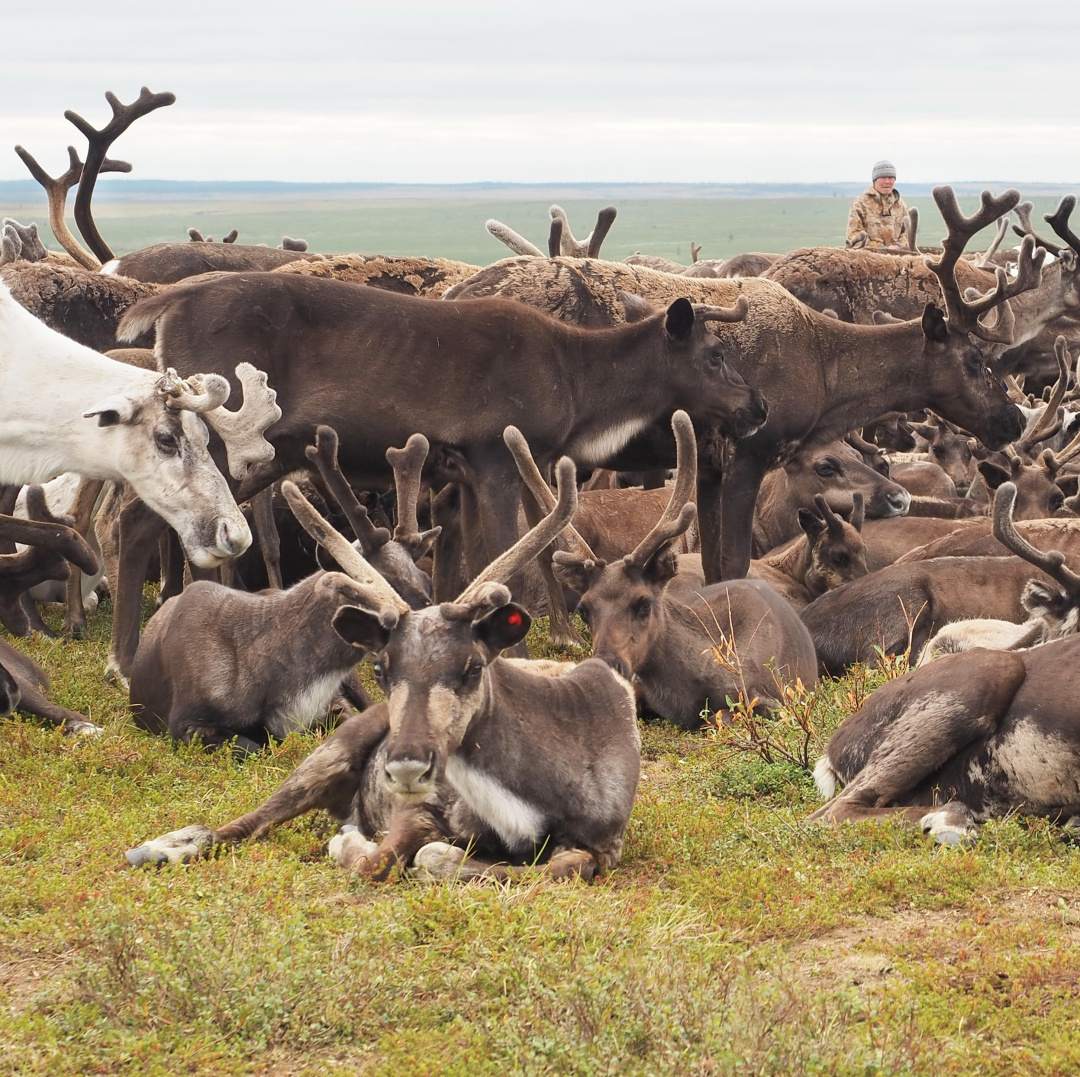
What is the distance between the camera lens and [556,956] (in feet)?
15.0

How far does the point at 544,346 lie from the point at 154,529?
256cm

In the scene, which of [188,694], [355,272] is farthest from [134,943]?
[355,272]

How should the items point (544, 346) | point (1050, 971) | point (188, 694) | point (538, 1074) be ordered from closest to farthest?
point (538, 1074)
point (1050, 971)
point (188, 694)
point (544, 346)

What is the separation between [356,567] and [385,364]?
341 centimetres

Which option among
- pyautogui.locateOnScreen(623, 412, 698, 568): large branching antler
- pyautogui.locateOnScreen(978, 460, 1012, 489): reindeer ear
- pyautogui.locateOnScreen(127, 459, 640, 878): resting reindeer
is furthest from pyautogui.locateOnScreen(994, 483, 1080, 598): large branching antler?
pyautogui.locateOnScreen(978, 460, 1012, 489): reindeer ear

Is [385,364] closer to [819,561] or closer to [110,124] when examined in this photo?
[819,561]

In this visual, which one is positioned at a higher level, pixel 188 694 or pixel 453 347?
pixel 453 347

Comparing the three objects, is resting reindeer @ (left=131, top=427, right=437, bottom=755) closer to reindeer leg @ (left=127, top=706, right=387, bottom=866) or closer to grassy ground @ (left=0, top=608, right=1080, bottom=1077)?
grassy ground @ (left=0, top=608, right=1080, bottom=1077)

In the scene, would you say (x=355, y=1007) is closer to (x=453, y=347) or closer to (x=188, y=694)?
(x=188, y=694)

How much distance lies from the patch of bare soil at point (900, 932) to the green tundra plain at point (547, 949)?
1cm

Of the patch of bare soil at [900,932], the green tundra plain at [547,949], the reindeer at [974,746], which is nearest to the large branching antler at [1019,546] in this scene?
the reindeer at [974,746]

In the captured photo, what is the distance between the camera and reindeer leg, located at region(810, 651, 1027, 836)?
642 centimetres

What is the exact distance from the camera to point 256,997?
14.0 feet

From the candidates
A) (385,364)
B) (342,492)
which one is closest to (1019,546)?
(342,492)
